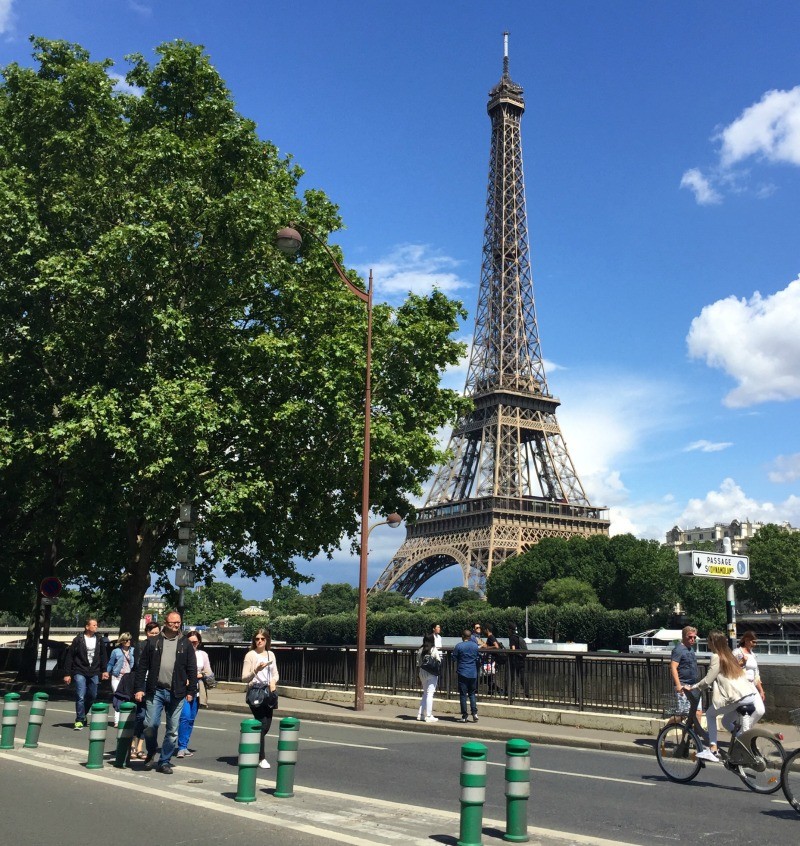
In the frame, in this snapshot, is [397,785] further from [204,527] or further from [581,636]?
[581,636]

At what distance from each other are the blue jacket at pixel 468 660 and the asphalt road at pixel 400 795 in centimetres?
374

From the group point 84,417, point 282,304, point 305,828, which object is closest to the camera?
point 305,828

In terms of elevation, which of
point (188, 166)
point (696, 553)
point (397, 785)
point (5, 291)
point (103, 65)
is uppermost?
point (103, 65)

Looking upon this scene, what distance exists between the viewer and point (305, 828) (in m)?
Result: 7.77

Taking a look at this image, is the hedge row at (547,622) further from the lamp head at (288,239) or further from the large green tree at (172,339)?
the lamp head at (288,239)

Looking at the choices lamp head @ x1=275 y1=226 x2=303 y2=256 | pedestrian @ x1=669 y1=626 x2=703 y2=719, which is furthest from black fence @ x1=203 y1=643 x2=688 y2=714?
Answer: lamp head @ x1=275 y1=226 x2=303 y2=256

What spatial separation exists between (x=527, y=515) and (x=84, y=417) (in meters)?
75.6

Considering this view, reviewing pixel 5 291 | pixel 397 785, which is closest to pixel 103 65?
pixel 5 291

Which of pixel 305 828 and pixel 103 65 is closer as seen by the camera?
Result: pixel 305 828

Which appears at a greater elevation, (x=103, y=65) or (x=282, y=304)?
(x=103, y=65)

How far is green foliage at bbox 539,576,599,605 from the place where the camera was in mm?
83500

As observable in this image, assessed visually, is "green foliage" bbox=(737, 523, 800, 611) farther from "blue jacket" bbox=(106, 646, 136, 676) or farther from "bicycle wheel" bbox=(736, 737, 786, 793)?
"bicycle wheel" bbox=(736, 737, 786, 793)

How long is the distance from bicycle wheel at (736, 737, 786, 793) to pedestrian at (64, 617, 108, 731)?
10.8 m

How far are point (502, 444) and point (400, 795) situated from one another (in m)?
84.7
